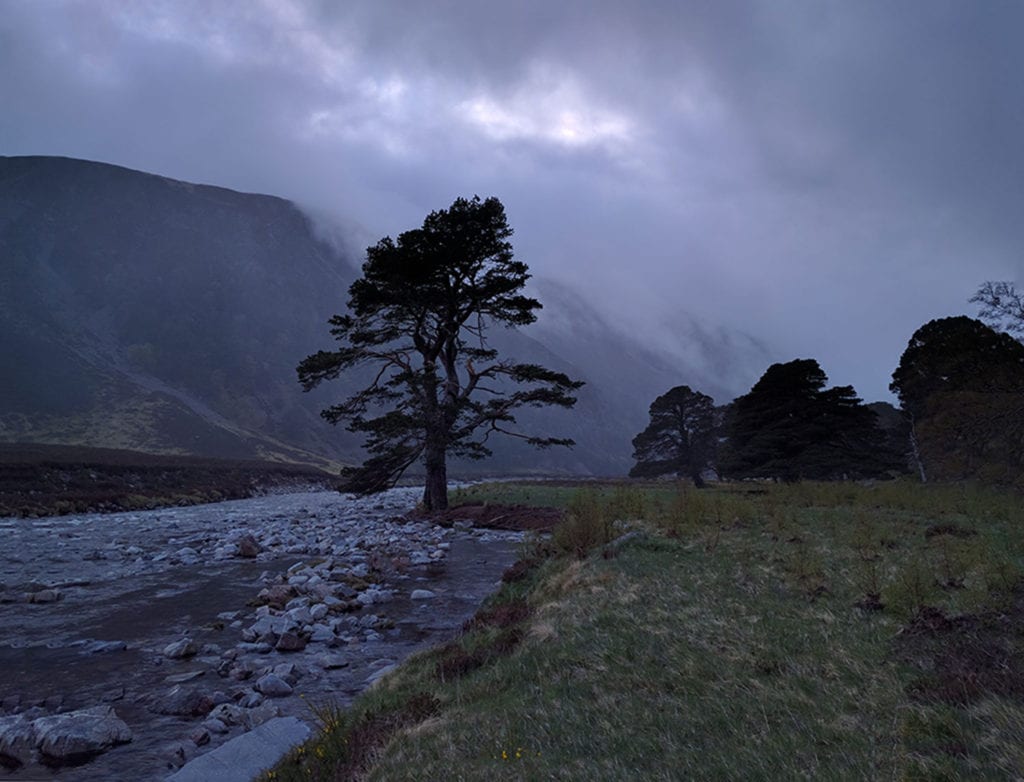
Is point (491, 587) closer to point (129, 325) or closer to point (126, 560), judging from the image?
point (126, 560)

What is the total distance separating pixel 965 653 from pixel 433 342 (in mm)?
24573

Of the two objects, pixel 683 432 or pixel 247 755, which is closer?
pixel 247 755

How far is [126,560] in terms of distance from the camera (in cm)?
1664

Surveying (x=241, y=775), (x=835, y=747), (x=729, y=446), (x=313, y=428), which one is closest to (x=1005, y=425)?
(x=835, y=747)

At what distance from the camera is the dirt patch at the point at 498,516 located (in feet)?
74.2

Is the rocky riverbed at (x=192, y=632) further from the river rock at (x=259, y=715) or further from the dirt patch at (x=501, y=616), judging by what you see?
the dirt patch at (x=501, y=616)

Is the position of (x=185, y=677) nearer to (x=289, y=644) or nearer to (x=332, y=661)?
(x=289, y=644)

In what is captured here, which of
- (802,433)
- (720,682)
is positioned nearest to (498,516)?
(720,682)

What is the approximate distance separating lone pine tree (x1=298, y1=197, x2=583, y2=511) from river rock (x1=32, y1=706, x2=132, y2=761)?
55.5ft

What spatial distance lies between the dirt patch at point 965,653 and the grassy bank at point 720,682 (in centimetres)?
2

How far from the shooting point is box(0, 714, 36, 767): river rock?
5205 millimetres

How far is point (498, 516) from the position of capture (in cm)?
2428

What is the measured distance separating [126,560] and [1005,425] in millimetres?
27082

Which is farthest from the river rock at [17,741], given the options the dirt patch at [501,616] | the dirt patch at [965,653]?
the dirt patch at [965,653]
